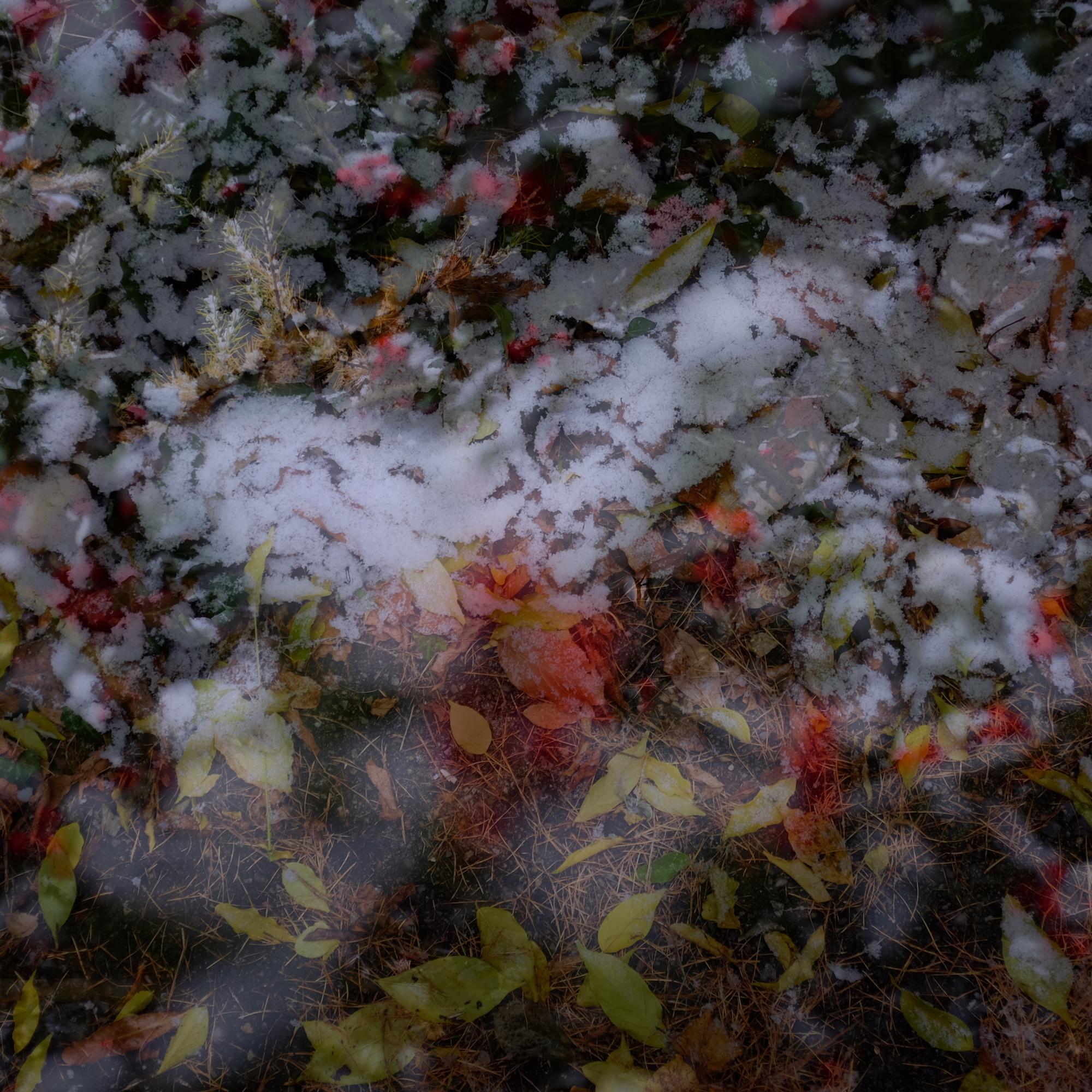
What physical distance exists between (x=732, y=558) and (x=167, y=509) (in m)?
1.20

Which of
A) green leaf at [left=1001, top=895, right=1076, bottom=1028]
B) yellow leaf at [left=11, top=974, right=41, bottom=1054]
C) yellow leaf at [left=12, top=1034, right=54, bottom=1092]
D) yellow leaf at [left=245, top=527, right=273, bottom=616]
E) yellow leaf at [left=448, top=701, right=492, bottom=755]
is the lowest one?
green leaf at [left=1001, top=895, right=1076, bottom=1028]

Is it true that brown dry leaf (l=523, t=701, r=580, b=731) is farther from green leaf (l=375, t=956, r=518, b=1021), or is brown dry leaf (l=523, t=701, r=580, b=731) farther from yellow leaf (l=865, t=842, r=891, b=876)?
yellow leaf (l=865, t=842, r=891, b=876)

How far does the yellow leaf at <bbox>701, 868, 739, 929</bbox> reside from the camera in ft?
4.24

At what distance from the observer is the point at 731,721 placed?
131 centimetres

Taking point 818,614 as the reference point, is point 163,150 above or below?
above

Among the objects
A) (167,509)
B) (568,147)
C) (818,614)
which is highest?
(568,147)

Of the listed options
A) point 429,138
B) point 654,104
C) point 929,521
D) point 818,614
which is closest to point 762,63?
point 654,104

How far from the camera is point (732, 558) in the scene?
1.33 meters

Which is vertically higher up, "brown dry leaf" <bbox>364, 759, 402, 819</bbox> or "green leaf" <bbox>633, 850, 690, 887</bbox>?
"brown dry leaf" <bbox>364, 759, 402, 819</bbox>

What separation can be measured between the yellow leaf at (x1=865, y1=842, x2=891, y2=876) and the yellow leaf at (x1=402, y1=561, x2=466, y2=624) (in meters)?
1.01

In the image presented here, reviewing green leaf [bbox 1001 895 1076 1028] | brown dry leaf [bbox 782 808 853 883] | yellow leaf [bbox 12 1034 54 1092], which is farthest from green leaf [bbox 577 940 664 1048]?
yellow leaf [bbox 12 1034 54 1092]

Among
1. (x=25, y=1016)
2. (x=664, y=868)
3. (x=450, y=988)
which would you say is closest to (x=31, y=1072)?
(x=25, y=1016)

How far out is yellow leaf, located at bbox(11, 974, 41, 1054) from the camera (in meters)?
1.25

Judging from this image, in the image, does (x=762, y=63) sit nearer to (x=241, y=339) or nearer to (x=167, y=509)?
(x=241, y=339)
